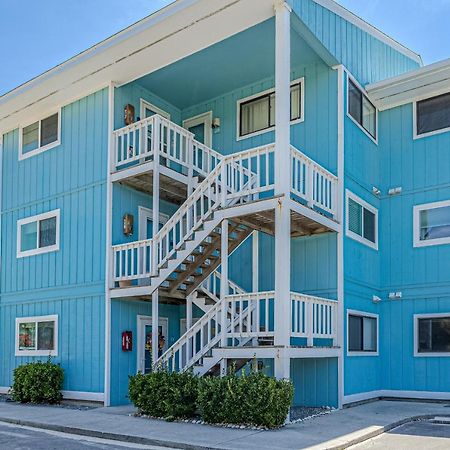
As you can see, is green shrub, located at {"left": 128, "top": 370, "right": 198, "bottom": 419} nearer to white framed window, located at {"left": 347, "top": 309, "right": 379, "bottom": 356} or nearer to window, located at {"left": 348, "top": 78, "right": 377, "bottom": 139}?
white framed window, located at {"left": 347, "top": 309, "right": 379, "bottom": 356}

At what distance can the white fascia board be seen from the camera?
12336mm

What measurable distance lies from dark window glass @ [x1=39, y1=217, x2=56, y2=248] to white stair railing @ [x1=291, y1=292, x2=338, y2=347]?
270 inches

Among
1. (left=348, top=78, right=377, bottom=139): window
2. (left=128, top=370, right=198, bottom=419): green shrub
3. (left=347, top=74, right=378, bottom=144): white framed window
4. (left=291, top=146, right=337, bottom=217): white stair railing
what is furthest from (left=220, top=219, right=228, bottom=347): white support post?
(left=348, top=78, right=377, bottom=139): window

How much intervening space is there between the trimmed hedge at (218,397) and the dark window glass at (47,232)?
563cm

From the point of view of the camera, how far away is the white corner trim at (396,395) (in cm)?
1350

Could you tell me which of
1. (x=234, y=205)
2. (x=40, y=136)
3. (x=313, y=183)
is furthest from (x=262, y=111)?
(x=40, y=136)

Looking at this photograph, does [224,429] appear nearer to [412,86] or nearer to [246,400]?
[246,400]

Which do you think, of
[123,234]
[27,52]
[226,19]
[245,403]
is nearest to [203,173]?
[123,234]

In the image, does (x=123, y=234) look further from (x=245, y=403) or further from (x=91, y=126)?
(x=245, y=403)

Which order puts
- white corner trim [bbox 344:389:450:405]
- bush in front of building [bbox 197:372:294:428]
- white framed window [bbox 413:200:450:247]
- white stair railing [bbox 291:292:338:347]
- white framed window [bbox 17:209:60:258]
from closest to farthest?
bush in front of building [bbox 197:372:294:428], white stair railing [bbox 291:292:338:347], white corner trim [bbox 344:389:450:405], white framed window [bbox 413:200:450:247], white framed window [bbox 17:209:60:258]

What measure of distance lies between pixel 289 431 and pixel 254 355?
5.33 feet

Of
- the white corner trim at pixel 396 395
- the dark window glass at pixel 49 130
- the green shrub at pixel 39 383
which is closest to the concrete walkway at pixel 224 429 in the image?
the white corner trim at pixel 396 395

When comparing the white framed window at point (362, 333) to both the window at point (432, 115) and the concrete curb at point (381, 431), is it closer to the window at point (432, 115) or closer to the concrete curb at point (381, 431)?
the concrete curb at point (381, 431)

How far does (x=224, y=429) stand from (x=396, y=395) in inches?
234
